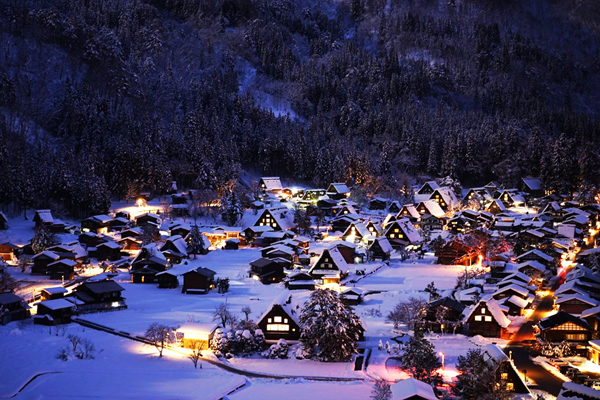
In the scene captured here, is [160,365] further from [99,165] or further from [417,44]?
[417,44]

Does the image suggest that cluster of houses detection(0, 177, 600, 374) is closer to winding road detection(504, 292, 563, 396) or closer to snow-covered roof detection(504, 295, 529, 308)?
snow-covered roof detection(504, 295, 529, 308)

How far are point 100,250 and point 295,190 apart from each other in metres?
41.9

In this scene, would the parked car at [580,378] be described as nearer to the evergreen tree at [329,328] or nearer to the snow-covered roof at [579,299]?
the snow-covered roof at [579,299]

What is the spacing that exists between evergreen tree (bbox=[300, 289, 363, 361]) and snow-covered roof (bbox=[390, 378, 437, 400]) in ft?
20.5

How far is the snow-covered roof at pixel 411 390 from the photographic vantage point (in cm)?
2573

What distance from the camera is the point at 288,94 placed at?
141 metres

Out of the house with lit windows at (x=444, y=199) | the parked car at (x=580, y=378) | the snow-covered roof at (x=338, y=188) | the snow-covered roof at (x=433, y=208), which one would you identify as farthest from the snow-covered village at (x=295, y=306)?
the snow-covered roof at (x=338, y=188)

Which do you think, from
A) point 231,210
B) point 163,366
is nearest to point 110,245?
point 231,210

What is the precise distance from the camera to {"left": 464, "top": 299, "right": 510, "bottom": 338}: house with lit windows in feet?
122

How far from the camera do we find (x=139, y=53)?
12825cm

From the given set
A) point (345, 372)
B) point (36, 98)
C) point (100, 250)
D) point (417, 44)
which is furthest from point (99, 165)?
point (417, 44)

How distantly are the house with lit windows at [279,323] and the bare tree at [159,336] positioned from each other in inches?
231

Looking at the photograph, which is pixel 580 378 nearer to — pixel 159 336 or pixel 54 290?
pixel 159 336

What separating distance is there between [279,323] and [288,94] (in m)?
109
